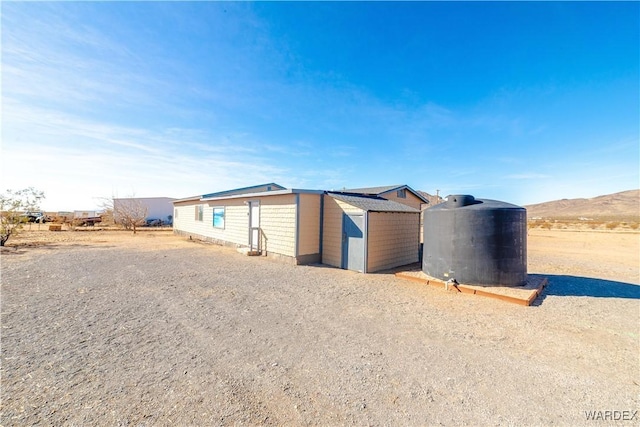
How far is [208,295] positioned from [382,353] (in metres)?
3.95

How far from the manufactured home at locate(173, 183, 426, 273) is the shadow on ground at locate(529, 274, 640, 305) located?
4.09 metres

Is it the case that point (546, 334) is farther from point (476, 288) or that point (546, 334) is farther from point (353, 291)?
point (353, 291)

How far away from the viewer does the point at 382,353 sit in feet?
11.0

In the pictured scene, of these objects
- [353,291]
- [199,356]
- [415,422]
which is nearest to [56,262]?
[199,356]

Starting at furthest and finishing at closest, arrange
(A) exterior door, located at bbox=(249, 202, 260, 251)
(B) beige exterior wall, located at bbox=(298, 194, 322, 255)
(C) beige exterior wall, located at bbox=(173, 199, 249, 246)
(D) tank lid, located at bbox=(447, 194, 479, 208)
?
(C) beige exterior wall, located at bbox=(173, 199, 249, 246) < (A) exterior door, located at bbox=(249, 202, 260, 251) < (B) beige exterior wall, located at bbox=(298, 194, 322, 255) < (D) tank lid, located at bbox=(447, 194, 479, 208)

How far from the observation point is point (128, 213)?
25.1 meters

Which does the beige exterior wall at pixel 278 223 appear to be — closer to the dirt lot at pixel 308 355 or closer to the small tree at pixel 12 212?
the dirt lot at pixel 308 355

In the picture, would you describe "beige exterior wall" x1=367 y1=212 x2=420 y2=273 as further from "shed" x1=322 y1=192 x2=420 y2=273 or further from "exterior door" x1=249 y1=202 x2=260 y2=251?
"exterior door" x1=249 y1=202 x2=260 y2=251

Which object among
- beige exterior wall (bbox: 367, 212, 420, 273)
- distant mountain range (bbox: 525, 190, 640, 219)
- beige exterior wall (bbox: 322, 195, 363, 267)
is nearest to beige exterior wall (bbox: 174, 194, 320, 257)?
beige exterior wall (bbox: 322, 195, 363, 267)

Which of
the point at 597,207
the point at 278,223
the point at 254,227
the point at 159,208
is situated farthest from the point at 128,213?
the point at 597,207

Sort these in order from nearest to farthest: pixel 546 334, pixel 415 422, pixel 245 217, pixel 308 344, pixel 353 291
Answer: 1. pixel 415 422
2. pixel 308 344
3. pixel 546 334
4. pixel 353 291
5. pixel 245 217

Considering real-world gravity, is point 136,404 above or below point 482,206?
below

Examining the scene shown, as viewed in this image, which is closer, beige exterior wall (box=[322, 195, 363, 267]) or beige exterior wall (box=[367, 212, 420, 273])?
beige exterior wall (box=[367, 212, 420, 273])

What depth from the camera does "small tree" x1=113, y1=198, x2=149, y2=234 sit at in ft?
80.1
